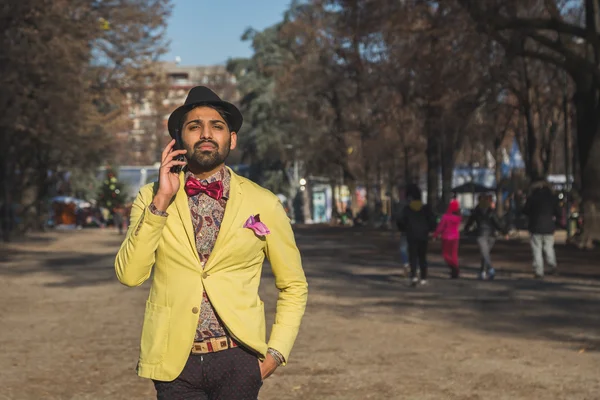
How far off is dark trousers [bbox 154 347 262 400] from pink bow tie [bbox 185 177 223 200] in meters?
0.56

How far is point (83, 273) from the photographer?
1080 inches

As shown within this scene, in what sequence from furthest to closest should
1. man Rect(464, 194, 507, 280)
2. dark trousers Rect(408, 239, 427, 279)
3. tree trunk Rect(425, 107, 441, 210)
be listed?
tree trunk Rect(425, 107, 441, 210) → man Rect(464, 194, 507, 280) → dark trousers Rect(408, 239, 427, 279)

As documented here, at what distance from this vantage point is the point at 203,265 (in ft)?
14.2

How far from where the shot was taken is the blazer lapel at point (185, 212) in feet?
14.1

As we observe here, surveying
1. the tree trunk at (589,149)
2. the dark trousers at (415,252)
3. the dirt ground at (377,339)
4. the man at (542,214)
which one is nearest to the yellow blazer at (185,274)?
the dirt ground at (377,339)

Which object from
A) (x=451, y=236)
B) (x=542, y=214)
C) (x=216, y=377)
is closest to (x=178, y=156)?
(x=216, y=377)

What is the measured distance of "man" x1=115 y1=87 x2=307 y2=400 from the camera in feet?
13.9

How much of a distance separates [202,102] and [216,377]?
0.99m

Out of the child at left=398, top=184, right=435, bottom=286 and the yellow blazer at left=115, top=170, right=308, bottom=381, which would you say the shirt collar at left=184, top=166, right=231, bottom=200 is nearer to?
the yellow blazer at left=115, top=170, right=308, bottom=381

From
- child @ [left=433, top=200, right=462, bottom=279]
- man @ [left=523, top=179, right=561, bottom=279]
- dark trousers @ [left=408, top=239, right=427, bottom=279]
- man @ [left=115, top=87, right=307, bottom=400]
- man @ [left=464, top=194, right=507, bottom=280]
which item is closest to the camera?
man @ [left=115, top=87, right=307, bottom=400]

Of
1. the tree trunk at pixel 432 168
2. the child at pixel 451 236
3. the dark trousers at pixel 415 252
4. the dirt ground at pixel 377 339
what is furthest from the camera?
the tree trunk at pixel 432 168

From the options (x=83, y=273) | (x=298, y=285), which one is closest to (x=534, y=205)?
(x=83, y=273)

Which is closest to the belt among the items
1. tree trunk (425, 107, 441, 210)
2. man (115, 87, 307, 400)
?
man (115, 87, 307, 400)

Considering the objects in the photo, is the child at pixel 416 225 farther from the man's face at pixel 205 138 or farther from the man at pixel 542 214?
the man's face at pixel 205 138
